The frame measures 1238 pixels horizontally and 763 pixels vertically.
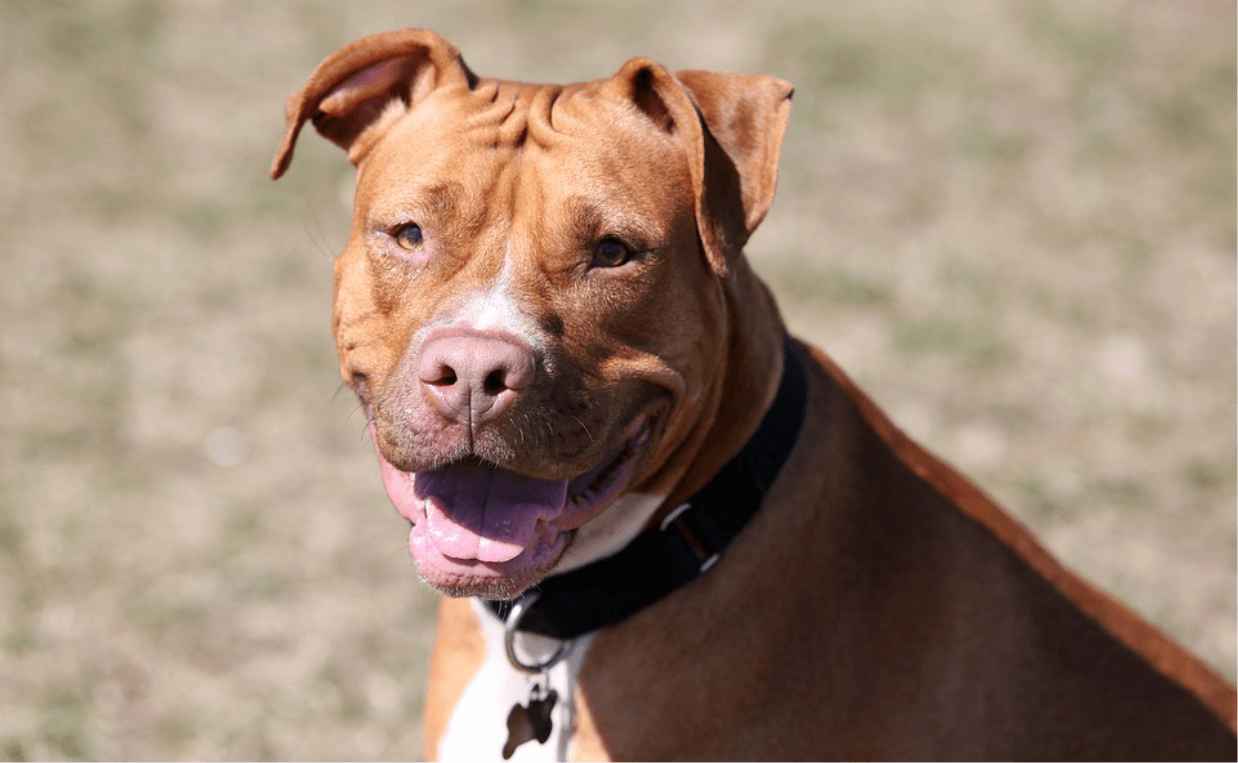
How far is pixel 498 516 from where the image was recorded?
282 centimetres

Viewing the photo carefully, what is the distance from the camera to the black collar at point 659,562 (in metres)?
2.95

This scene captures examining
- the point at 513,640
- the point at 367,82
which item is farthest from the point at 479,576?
the point at 367,82

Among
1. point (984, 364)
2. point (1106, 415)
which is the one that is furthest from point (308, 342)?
point (1106, 415)

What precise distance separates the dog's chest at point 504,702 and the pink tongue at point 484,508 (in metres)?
0.37

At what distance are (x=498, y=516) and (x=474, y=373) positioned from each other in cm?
40

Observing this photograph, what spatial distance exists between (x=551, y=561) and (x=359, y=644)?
2328 millimetres

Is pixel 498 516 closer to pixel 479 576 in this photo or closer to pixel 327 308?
pixel 479 576

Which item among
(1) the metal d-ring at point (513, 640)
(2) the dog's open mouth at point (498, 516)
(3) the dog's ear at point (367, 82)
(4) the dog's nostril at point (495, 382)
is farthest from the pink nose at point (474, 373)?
(3) the dog's ear at point (367, 82)

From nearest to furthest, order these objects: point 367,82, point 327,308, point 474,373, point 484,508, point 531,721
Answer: point 474,373 → point 484,508 → point 531,721 → point 367,82 → point 327,308

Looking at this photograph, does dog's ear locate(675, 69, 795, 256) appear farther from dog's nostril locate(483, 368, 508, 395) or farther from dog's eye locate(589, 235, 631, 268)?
dog's nostril locate(483, 368, 508, 395)

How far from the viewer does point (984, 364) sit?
6.73 m

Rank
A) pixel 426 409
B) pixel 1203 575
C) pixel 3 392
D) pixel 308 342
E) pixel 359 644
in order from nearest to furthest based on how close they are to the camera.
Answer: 1. pixel 426 409
2. pixel 359 644
3. pixel 1203 575
4. pixel 3 392
5. pixel 308 342

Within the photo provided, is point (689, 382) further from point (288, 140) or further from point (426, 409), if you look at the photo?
point (288, 140)

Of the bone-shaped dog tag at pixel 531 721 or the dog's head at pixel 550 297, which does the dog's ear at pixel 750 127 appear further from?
the bone-shaped dog tag at pixel 531 721
